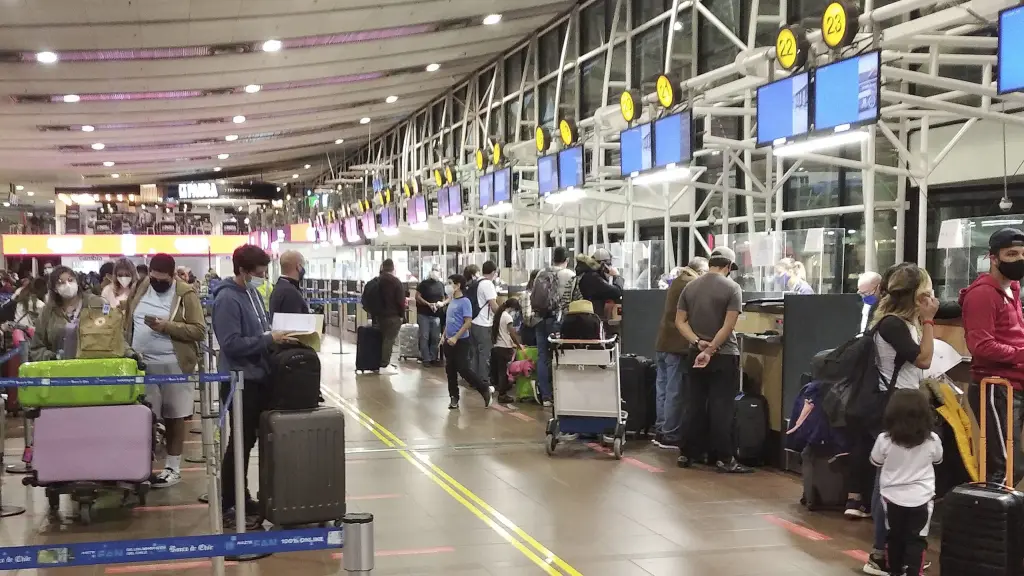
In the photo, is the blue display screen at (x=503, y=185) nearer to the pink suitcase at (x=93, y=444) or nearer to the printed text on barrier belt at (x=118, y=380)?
the pink suitcase at (x=93, y=444)

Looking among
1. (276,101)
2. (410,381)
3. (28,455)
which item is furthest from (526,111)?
(28,455)

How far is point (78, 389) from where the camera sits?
19.2 ft

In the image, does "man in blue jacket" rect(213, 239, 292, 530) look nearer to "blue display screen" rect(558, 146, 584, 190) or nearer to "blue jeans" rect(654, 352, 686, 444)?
"blue jeans" rect(654, 352, 686, 444)

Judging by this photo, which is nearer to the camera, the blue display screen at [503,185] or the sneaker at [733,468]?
the sneaker at [733,468]

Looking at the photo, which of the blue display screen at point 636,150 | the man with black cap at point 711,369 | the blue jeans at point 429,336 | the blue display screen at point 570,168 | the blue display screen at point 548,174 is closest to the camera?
the man with black cap at point 711,369

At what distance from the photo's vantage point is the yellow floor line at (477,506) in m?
5.07

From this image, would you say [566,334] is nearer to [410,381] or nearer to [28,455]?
[28,455]

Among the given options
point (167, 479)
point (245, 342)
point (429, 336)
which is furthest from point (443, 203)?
point (245, 342)

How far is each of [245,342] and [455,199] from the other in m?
12.5

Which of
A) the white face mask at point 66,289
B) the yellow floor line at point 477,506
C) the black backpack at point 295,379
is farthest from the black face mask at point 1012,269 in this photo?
the white face mask at point 66,289

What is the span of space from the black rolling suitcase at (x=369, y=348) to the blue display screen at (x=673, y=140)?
5984mm

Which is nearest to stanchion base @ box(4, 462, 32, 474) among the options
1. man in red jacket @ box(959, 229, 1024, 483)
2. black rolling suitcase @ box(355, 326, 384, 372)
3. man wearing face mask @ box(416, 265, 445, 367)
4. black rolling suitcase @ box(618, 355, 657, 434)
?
black rolling suitcase @ box(618, 355, 657, 434)

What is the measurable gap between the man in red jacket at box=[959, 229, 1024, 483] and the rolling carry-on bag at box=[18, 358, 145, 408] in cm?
487

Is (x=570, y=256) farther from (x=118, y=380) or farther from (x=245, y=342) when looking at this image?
(x=118, y=380)
